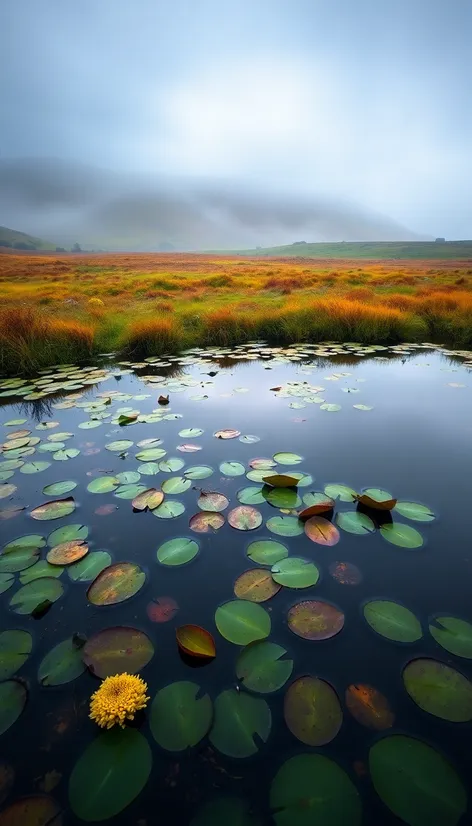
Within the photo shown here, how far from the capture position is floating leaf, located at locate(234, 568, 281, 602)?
183 cm

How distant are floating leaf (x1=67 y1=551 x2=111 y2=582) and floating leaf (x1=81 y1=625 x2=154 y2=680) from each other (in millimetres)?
425

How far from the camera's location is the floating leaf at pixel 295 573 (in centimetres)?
188

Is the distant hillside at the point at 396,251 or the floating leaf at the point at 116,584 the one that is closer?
the floating leaf at the point at 116,584

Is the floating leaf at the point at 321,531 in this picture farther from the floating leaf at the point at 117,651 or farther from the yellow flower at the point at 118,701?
the yellow flower at the point at 118,701

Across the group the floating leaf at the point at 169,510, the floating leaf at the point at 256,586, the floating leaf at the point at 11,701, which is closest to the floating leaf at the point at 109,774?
the floating leaf at the point at 11,701

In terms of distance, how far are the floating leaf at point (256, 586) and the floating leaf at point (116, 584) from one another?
54cm

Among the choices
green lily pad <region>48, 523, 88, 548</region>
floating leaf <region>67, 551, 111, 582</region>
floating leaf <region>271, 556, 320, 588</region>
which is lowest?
floating leaf <region>67, 551, 111, 582</region>

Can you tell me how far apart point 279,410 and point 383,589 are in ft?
9.28

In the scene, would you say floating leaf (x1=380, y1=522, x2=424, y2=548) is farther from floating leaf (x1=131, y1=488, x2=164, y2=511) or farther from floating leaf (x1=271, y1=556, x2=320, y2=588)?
floating leaf (x1=131, y1=488, x2=164, y2=511)

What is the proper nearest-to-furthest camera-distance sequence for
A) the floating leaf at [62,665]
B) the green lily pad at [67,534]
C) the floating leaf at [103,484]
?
the floating leaf at [62,665], the green lily pad at [67,534], the floating leaf at [103,484]

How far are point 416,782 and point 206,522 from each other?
1545 millimetres

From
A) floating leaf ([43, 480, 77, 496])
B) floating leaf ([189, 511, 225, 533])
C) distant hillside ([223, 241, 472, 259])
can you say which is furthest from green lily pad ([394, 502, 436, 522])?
distant hillside ([223, 241, 472, 259])

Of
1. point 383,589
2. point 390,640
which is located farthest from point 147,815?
point 383,589

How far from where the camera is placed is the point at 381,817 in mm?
1099
